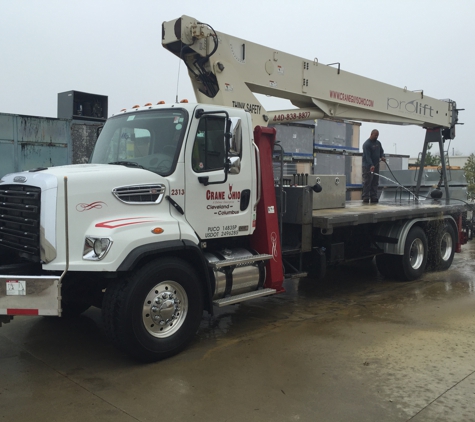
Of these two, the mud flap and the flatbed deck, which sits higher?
the flatbed deck

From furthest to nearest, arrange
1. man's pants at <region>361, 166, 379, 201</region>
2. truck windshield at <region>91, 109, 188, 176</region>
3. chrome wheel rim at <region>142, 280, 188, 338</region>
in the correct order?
man's pants at <region>361, 166, 379, 201</region>, truck windshield at <region>91, 109, 188, 176</region>, chrome wheel rim at <region>142, 280, 188, 338</region>

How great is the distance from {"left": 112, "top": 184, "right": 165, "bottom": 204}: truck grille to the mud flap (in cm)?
101

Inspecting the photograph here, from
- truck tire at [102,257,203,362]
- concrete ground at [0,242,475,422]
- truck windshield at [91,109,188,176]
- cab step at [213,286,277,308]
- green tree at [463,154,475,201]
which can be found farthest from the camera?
green tree at [463,154,475,201]

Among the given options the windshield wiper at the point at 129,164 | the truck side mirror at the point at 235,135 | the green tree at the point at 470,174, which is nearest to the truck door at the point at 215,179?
the truck side mirror at the point at 235,135

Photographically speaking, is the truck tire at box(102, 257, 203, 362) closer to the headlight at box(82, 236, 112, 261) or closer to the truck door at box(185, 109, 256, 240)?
the headlight at box(82, 236, 112, 261)

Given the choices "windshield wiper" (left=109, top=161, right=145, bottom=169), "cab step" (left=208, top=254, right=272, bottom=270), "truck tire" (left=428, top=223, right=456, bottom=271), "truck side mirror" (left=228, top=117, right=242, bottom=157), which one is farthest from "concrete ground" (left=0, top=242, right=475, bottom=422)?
Answer: "truck tire" (left=428, top=223, right=456, bottom=271)

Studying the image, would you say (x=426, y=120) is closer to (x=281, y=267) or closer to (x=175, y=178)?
(x=281, y=267)

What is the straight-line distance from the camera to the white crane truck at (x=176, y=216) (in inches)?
179

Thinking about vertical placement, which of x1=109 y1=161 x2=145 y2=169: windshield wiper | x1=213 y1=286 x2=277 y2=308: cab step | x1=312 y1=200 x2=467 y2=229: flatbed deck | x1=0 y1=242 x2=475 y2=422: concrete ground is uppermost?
x1=109 y1=161 x2=145 y2=169: windshield wiper

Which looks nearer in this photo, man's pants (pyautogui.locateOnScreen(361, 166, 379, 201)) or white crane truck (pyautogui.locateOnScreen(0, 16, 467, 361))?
white crane truck (pyautogui.locateOnScreen(0, 16, 467, 361))

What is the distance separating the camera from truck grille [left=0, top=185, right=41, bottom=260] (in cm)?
463

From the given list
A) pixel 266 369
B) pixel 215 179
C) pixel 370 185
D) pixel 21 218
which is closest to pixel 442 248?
pixel 370 185

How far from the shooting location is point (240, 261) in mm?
5727

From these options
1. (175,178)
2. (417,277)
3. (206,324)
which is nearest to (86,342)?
(206,324)
